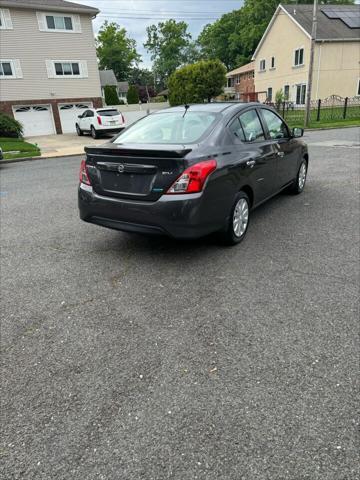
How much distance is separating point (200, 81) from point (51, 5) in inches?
449

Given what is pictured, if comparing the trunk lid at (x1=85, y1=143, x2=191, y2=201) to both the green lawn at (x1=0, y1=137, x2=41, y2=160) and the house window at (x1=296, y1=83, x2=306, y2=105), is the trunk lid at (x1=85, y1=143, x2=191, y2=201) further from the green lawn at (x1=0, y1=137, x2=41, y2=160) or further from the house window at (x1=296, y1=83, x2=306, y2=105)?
the house window at (x1=296, y1=83, x2=306, y2=105)

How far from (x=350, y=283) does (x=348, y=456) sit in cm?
194

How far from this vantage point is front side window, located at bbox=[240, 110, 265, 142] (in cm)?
455

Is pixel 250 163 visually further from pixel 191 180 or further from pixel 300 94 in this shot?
pixel 300 94

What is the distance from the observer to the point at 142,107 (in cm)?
3562

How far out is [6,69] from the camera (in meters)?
22.9

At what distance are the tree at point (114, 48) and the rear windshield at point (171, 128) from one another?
242 ft

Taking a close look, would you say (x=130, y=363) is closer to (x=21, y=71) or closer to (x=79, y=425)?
(x=79, y=425)

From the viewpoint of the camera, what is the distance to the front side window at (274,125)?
5.18 metres

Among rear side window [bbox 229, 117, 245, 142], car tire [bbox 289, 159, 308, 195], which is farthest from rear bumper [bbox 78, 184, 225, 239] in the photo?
car tire [bbox 289, 159, 308, 195]

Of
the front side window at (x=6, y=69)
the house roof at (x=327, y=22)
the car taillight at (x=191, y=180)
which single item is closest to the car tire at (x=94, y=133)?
the front side window at (x=6, y=69)

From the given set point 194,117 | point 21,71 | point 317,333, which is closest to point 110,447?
point 317,333

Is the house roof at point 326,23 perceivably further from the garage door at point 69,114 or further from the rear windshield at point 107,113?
the rear windshield at point 107,113

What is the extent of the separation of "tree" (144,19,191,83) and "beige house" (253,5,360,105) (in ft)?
150
